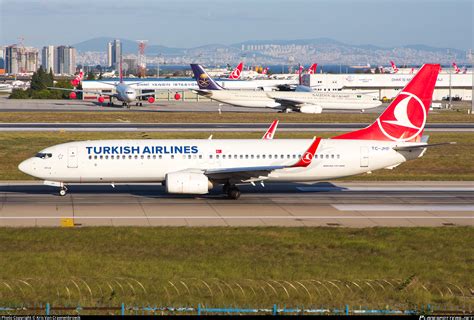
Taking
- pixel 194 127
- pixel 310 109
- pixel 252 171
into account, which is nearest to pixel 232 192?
pixel 252 171

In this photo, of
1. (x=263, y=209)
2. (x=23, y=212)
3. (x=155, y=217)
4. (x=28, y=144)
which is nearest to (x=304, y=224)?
(x=263, y=209)

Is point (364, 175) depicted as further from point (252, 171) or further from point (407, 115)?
point (252, 171)

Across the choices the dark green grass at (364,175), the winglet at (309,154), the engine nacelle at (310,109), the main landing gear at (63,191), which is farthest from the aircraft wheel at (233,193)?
the engine nacelle at (310,109)

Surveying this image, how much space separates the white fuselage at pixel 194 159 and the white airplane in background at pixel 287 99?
2707 inches

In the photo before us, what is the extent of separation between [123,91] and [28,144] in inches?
2200

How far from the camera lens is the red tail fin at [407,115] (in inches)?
1751

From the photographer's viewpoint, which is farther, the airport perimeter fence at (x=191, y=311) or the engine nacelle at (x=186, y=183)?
the engine nacelle at (x=186, y=183)

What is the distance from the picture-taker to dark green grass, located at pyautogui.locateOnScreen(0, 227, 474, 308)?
22.9 m

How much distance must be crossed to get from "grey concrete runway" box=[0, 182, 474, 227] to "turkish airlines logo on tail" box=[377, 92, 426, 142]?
3.47 meters

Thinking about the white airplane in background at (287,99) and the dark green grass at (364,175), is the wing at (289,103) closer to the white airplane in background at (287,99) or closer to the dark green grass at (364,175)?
the white airplane in background at (287,99)

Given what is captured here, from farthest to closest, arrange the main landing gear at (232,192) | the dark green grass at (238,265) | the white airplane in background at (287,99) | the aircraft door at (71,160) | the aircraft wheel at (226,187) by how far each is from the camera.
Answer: the white airplane in background at (287,99)
the aircraft wheel at (226,187)
the main landing gear at (232,192)
the aircraft door at (71,160)
the dark green grass at (238,265)

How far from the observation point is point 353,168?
143 ft

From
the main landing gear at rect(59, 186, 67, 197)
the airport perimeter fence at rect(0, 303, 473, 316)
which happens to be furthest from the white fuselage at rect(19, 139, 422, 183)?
the airport perimeter fence at rect(0, 303, 473, 316)

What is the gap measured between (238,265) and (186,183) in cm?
1385
